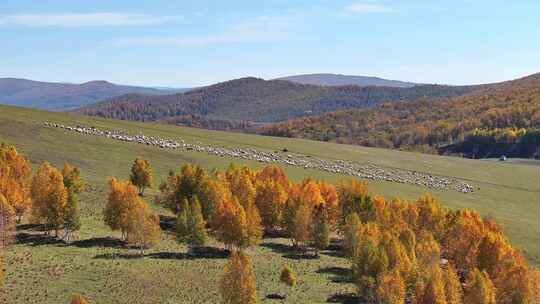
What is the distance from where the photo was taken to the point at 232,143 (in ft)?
507

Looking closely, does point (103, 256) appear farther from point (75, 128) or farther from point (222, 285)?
point (75, 128)

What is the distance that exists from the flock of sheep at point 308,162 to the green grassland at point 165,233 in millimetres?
4780

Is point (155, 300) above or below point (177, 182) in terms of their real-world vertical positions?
below

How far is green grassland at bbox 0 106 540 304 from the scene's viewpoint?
56375mm

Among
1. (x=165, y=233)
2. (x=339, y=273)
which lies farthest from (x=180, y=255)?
(x=339, y=273)

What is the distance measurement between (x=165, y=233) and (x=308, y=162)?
2624 inches

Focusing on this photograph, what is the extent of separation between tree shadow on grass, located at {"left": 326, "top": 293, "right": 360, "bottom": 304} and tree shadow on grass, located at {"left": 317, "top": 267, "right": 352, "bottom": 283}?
4069 millimetres

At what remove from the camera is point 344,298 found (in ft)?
204

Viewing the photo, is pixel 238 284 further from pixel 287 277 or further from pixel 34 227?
pixel 34 227

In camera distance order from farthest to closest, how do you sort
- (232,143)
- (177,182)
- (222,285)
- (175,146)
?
1. (232,143)
2. (175,146)
3. (177,182)
4. (222,285)

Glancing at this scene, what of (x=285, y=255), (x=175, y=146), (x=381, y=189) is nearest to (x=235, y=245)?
(x=285, y=255)

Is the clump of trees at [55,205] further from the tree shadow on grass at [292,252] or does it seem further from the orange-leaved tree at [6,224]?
the tree shadow on grass at [292,252]

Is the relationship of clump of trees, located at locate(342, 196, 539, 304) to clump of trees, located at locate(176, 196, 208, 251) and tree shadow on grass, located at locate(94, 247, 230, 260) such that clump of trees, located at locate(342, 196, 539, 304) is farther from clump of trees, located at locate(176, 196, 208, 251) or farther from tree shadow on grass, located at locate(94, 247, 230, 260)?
clump of trees, located at locate(176, 196, 208, 251)

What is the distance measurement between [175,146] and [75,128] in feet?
79.5
